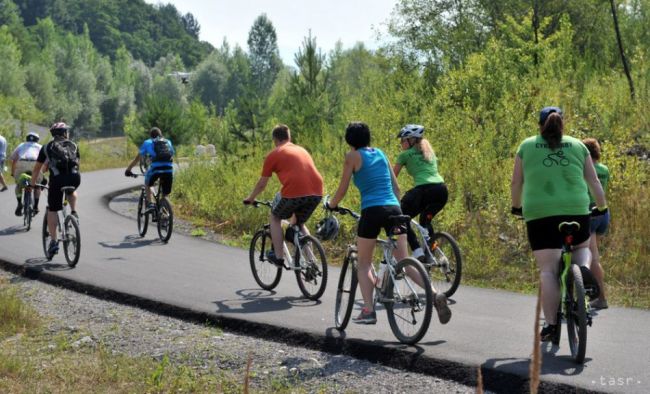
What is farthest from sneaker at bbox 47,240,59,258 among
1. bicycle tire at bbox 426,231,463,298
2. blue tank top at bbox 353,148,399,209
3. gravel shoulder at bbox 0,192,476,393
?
blue tank top at bbox 353,148,399,209

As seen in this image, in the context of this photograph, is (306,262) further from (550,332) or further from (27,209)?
(27,209)

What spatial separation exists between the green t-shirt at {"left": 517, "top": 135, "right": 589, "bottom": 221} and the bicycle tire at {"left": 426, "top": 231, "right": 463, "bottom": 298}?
3.06 metres

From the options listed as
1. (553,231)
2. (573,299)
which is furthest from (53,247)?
(573,299)

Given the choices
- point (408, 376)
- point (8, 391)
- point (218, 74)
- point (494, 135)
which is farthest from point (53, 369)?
point (218, 74)

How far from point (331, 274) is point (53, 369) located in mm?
5551

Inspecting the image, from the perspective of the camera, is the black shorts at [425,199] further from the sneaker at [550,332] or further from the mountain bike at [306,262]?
the sneaker at [550,332]

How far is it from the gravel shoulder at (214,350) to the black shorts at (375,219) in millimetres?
1102

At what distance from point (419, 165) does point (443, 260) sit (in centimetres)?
111

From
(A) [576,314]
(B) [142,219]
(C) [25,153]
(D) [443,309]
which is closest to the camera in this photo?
(A) [576,314]

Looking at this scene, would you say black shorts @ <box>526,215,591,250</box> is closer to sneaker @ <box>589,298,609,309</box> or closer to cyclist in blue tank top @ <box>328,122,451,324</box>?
cyclist in blue tank top @ <box>328,122,451,324</box>

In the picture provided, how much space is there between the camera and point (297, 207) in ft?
31.2

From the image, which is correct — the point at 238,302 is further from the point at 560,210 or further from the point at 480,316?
the point at 560,210

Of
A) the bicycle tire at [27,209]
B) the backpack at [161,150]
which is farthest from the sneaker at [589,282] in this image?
the bicycle tire at [27,209]

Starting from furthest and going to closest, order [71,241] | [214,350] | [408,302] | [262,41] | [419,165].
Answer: [262,41] → [71,241] → [419,165] → [214,350] → [408,302]
